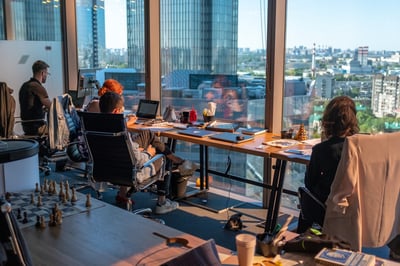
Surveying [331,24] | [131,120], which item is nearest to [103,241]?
[331,24]

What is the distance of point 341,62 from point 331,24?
346mm

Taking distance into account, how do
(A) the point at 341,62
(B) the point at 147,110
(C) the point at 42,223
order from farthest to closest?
1. (B) the point at 147,110
2. (A) the point at 341,62
3. (C) the point at 42,223

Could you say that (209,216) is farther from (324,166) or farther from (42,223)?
(42,223)

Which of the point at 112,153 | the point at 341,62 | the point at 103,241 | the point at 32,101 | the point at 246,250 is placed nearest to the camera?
the point at 246,250

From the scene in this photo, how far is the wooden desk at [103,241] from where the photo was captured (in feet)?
5.39

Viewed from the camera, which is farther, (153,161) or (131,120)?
(131,120)

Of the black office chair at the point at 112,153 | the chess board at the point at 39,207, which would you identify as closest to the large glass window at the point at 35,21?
the black office chair at the point at 112,153

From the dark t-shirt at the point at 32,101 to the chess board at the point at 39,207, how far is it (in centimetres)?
333

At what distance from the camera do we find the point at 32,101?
5.54 metres

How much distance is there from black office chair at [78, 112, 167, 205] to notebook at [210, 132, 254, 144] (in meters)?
0.59

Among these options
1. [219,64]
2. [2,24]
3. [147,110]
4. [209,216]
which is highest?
[2,24]

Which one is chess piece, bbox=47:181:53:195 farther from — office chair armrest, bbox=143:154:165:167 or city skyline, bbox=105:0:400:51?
city skyline, bbox=105:0:400:51

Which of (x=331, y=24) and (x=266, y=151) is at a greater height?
(x=331, y=24)

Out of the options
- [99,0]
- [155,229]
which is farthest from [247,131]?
[99,0]
